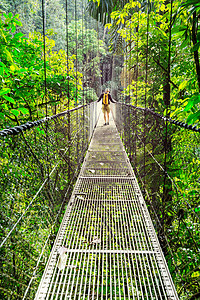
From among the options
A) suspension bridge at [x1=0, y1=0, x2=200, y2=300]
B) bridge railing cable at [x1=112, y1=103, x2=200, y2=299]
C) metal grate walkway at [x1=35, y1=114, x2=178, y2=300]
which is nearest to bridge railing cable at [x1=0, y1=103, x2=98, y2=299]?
suspension bridge at [x1=0, y1=0, x2=200, y2=300]

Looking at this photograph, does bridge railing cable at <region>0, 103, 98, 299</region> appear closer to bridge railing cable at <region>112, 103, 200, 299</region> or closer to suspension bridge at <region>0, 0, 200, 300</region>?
suspension bridge at <region>0, 0, 200, 300</region>

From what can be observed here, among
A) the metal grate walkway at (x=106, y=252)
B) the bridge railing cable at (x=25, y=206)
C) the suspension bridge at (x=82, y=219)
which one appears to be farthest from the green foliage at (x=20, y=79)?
the metal grate walkway at (x=106, y=252)

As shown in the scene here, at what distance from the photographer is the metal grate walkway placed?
1.07 meters

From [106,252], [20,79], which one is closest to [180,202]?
[106,252]

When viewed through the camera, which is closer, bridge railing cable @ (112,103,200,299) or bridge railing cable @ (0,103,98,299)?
bridge railing cable @ (0,103,98,299)

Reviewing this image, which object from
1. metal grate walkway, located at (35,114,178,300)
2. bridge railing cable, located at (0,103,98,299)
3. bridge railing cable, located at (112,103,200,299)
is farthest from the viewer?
bridge railing cable, located at (112,103,200,299)

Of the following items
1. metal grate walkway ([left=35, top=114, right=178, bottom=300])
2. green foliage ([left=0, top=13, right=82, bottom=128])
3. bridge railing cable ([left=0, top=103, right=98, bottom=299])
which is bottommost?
metal grate walkway ([left=35, top=114, right=178, bottom=300])

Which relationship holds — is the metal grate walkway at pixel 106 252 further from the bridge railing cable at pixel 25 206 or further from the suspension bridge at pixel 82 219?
the bridge railing cable at pixel 25 206

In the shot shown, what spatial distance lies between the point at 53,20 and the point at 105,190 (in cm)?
1456

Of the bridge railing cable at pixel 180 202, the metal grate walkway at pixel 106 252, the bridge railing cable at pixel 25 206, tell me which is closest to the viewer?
the bridge railing cable at pixel 25 206

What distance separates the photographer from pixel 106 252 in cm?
132

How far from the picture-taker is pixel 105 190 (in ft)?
6.89

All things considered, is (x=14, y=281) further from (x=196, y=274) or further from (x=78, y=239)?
(x=196, y=274)

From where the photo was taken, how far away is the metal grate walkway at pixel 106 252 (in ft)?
3.51
